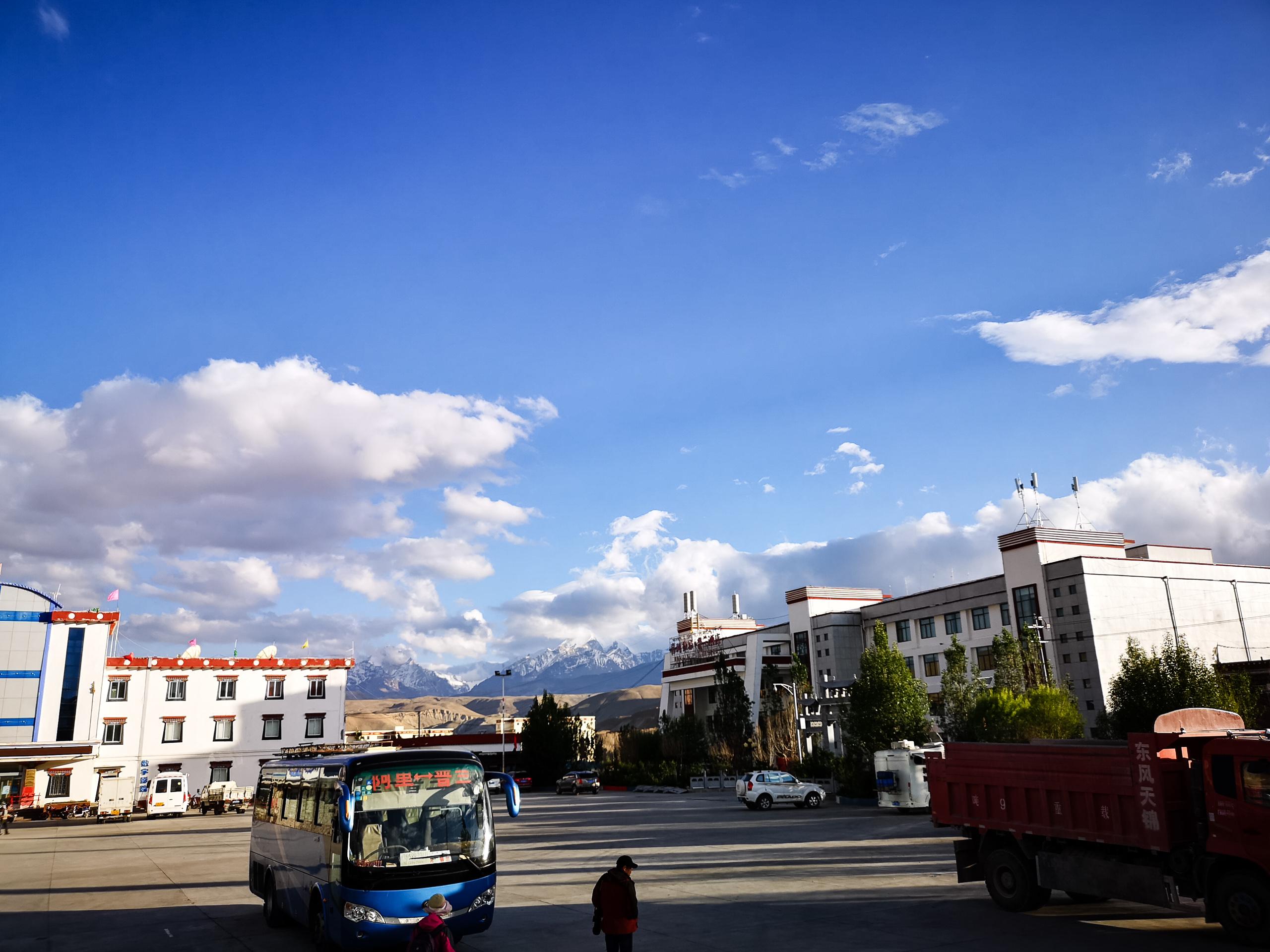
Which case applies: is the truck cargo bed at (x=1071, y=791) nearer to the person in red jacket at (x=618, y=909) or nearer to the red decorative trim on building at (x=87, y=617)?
the person in red jacket at (x=618, y=909)

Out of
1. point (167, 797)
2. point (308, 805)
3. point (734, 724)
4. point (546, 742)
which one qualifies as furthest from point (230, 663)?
point (308, 805)

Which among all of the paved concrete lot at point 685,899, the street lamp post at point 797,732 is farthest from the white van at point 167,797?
the street lamp post at point 797,732

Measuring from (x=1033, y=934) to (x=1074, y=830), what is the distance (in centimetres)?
166

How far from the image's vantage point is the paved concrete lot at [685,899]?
42.3 ft

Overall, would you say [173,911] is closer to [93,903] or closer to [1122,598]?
[93,903]

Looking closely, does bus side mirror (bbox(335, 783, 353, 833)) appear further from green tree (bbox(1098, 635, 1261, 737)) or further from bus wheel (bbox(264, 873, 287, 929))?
green tree (bbox(1098, 635, 1261, 737))

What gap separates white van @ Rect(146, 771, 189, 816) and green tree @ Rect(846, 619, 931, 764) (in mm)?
37531

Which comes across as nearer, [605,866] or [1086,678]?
[605,866]

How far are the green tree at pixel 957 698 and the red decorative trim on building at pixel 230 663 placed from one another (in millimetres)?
42174

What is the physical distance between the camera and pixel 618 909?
9992 mm

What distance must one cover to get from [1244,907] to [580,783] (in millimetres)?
53528

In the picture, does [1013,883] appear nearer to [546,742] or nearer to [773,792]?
[773,792]

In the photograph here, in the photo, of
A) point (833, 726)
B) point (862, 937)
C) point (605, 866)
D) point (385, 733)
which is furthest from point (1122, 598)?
point (385, 733)

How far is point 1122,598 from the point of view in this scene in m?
58.8
